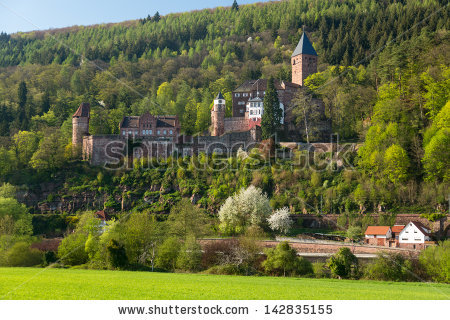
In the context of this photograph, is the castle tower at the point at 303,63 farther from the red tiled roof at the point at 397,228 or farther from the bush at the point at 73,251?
the bush at the point at 73,251

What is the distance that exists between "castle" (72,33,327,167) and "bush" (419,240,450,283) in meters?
32.5

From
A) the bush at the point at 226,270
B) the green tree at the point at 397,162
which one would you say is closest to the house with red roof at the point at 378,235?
the green tree at the point at 397,162

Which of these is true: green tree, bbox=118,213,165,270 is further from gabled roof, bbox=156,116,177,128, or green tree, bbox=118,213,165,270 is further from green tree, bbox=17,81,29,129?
green tree, bbox=17,81,29,129

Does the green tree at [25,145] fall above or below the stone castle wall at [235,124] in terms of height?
below

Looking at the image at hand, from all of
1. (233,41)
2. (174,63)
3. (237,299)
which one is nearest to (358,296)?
(237,299)

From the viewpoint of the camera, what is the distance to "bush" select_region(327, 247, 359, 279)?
126 ft

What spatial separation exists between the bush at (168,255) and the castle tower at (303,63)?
5095 centimetres

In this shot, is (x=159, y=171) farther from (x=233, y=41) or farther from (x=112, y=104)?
(x=233, y=41)

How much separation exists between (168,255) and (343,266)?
44.5 feet

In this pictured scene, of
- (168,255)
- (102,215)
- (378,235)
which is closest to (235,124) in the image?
(102,215)

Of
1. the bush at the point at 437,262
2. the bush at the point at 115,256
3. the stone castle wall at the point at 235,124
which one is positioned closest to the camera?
the bush at the point at 437,262

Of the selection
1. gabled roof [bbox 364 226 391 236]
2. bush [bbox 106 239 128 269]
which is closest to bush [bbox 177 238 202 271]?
bush [bbox 106 239 128 269]

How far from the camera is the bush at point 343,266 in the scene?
3844 cm

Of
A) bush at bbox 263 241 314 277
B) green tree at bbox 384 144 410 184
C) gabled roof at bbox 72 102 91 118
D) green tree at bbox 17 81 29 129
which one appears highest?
green tree at bbox 17 81 29 129
